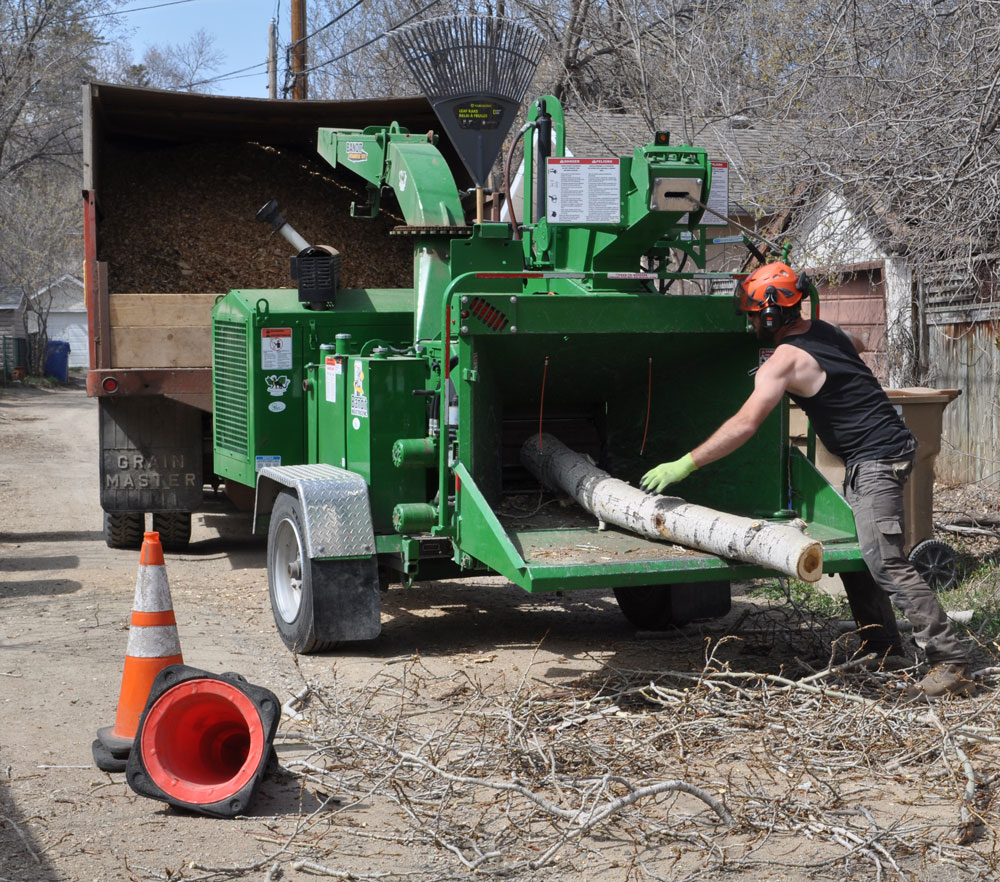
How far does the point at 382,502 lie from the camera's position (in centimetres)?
616

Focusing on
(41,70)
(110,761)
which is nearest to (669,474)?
(110,761)

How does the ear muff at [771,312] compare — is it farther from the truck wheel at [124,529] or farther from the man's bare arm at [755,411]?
the truck wheel at [124,529]

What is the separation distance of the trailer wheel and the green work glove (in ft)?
5.30

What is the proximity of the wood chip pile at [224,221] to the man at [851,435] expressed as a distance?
4.30 m

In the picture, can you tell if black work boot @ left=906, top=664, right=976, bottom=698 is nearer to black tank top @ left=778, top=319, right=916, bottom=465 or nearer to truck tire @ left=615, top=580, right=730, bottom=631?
black tank top @ left=778, top=319, right=916, bottom=465

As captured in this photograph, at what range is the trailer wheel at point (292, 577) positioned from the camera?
19.8 feet

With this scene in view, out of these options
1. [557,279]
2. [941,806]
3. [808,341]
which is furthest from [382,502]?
[941,806]

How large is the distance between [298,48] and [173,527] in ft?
46.5

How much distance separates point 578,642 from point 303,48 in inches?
680

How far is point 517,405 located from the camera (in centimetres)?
661

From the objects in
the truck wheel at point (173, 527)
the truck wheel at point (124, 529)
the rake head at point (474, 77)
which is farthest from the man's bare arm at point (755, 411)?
the truck wheel at point (124, 529)

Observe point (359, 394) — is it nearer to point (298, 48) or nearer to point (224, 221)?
point (224, 221)

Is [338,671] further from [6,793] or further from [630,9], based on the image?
[630,9]

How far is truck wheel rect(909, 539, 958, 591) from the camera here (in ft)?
24.7
